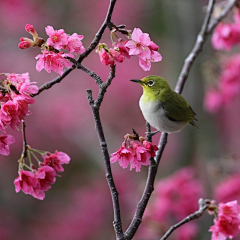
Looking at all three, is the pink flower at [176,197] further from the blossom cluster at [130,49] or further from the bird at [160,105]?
the blossom cluster at [130,49]

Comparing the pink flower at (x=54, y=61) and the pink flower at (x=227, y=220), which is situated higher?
the pink flower at (x=54, y=61)

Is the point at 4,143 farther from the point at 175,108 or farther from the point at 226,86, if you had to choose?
the point at 226,86

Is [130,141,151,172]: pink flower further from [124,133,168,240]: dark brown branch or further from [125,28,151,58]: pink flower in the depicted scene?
[125,28,151,58]: pink flower

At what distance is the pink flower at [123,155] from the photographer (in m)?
1.31

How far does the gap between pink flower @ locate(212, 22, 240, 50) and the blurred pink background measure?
0.78 meters

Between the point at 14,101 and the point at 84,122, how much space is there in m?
3.91

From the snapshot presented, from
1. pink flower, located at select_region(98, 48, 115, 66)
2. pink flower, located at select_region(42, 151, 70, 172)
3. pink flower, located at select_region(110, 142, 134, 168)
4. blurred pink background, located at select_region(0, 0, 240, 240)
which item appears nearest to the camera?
pink flower, located at select_region(98, 48, 115, 66)

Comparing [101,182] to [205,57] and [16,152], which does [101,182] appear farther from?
[205,57]

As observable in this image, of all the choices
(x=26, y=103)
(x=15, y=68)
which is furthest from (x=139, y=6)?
(x=26, y=103)

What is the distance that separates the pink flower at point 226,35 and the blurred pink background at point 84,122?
0.78 meters

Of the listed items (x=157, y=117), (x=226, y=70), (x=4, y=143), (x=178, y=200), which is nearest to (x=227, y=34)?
(x=226, y=70)

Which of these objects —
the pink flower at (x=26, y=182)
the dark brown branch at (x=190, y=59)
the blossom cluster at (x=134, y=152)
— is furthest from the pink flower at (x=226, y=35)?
the pink flower at (x=26, y=182)

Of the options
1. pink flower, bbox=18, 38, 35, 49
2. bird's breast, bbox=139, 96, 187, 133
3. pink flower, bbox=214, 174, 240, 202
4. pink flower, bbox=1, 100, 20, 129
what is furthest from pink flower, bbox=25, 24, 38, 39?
pink flower, bbox=214, 174, 240, 202

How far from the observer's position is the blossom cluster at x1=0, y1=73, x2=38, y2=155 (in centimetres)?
120
